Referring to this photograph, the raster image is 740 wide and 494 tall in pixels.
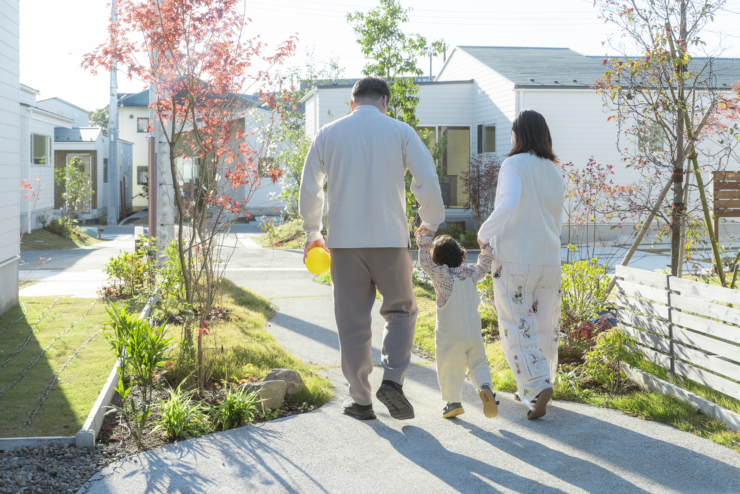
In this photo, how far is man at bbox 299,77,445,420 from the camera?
3775 mm

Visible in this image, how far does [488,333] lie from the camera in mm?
6152

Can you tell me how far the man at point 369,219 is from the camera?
3775 millimetres

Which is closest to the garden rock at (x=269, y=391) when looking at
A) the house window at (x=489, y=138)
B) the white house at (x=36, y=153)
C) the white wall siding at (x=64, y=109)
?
the house window at (x=489, y=138)

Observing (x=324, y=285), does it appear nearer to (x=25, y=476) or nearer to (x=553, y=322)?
(x=553, y=322)

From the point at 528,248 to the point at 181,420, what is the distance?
229 cm

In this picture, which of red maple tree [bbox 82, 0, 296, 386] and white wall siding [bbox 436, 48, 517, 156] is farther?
white wall siding [bbox 436, 48, 517, 156]

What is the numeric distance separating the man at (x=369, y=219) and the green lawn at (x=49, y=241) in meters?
13.3

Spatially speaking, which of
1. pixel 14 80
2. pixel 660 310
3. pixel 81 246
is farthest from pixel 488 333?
pixel 81 246

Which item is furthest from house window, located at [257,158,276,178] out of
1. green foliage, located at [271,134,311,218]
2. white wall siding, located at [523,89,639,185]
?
green foliage, located at [271,134,311,218]

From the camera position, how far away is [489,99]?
16750mm

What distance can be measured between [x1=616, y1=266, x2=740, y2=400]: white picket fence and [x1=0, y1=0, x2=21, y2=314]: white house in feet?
21.4

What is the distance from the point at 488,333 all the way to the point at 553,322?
83.0 inches

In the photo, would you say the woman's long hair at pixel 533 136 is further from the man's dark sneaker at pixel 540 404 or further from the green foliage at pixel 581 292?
the green foliage at pixel 581 292

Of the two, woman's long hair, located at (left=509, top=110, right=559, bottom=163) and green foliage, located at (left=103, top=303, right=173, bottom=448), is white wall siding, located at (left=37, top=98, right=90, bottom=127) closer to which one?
green foliage, located at (left=103, top=303, right=173, bottom=448)
